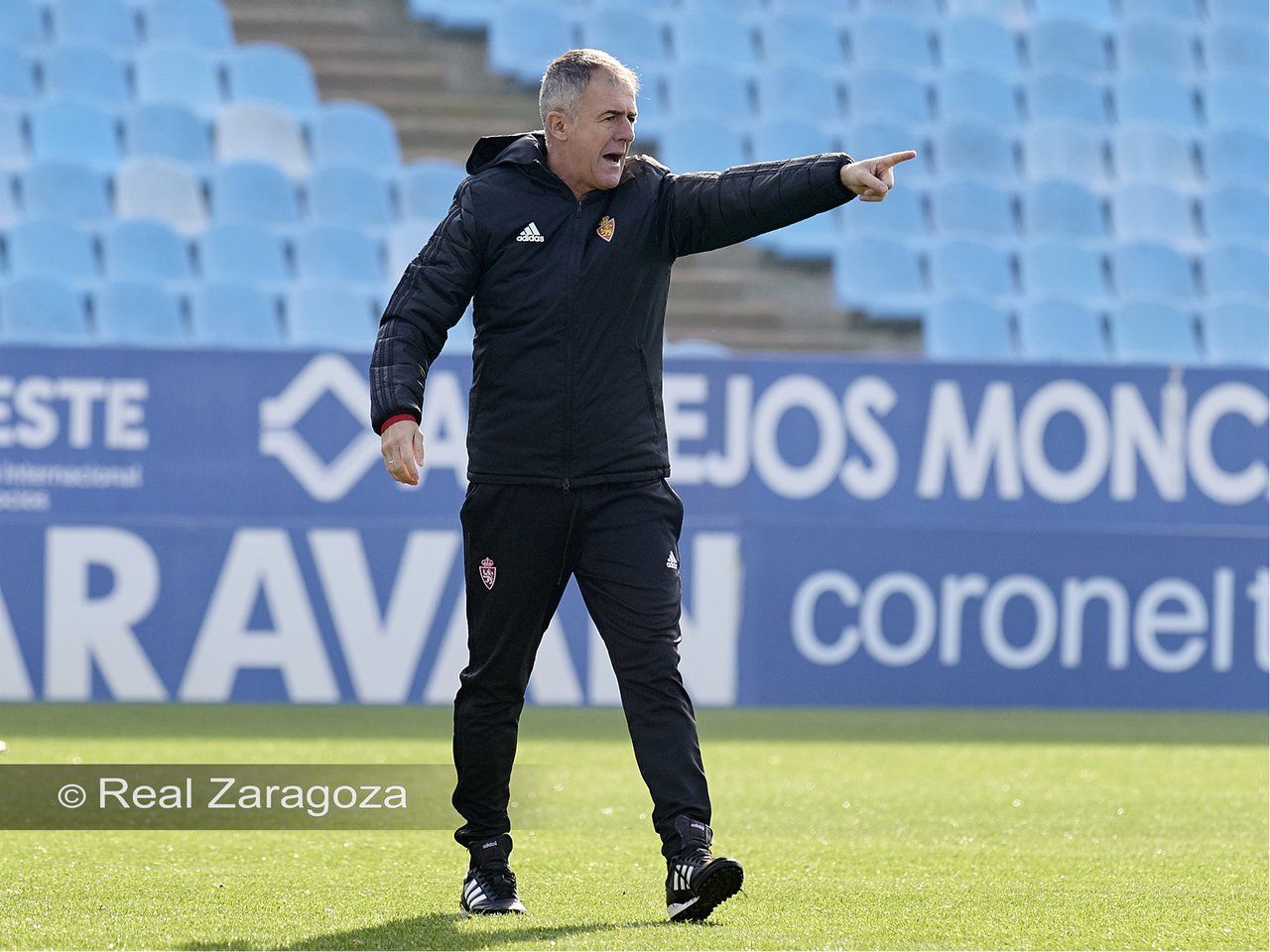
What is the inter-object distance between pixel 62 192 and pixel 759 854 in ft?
22.2

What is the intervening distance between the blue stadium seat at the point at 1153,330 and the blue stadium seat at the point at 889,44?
A: 220 cm

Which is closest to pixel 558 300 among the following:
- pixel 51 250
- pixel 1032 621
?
pixel 1032 621

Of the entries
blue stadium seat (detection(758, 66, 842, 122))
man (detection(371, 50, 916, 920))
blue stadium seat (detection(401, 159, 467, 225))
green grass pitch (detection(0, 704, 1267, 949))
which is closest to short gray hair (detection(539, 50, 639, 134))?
man (detection(371, 50, 916, 920))

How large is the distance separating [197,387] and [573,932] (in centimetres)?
457

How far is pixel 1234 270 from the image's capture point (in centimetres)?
1042

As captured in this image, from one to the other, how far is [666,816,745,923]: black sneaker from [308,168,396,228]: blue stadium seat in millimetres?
6941

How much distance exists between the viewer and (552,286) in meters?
3.19

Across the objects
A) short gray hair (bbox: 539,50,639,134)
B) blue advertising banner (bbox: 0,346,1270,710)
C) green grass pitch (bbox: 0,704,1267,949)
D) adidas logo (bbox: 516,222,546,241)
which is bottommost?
green grass pitch (bbox: 0,704,1267,949)

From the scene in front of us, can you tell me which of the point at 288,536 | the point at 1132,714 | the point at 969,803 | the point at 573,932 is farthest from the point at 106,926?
the point at 1132,714

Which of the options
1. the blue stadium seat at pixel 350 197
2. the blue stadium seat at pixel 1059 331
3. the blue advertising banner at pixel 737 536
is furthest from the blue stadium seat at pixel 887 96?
the blue advertising banner at pixel 737 536

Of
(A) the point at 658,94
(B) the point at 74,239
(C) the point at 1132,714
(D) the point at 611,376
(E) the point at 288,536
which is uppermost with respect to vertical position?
(A) the point at 658,94

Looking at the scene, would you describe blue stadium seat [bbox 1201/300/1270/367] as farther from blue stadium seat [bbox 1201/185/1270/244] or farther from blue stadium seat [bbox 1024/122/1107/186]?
blue stadium seat [bbox 1024/122/1107/186]

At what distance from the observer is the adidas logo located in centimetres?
320

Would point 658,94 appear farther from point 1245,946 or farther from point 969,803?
point 1245,946
